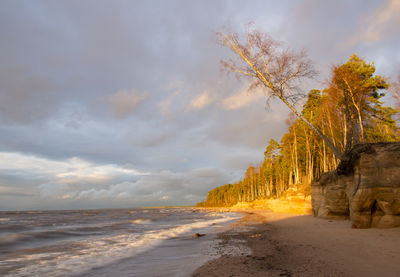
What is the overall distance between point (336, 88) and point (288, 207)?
717 inches

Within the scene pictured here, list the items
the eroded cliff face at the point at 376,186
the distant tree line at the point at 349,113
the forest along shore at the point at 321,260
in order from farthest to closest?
the distant tree line at the point at 349,113 < the eroded cliff face at the point at 376,186 < the forest along shore at the point at 321,260

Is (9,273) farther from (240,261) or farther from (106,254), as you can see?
(240,261)

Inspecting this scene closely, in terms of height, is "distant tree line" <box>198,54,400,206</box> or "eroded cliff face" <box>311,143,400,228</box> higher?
"distant tree line" <box>198,54,400,206</box>

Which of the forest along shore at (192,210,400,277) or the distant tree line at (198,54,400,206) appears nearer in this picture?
the forest along shore at (192,210,400,277)

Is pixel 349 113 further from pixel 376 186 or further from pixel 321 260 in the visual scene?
pixel 321 260

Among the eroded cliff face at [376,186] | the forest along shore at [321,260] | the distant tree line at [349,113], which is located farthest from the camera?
the distant tree line at [349,113]

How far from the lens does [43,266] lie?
7.60m

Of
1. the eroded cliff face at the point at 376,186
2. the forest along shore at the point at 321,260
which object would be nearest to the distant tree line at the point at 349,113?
the eroded cliff face at the point at 376,186

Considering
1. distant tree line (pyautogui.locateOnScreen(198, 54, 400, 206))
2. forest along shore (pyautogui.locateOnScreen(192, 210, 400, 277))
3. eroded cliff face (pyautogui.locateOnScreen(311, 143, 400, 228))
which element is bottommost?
forest along shore (pyautogui.locateOnScreen(192, 210, 400, 277))

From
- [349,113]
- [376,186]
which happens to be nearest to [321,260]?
[376,186]

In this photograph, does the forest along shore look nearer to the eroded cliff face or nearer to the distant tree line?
the eroded cliff face

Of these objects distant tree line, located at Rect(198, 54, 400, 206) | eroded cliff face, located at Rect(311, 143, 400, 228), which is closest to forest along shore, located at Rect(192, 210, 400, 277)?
eroded cliff face, located at Rect(311, 143, 400, 228)

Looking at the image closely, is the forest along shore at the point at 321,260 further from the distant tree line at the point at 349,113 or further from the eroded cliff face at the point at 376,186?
the distant tree line at the point at 349,113

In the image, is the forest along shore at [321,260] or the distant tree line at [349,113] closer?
the forest along shore at [321,260]
